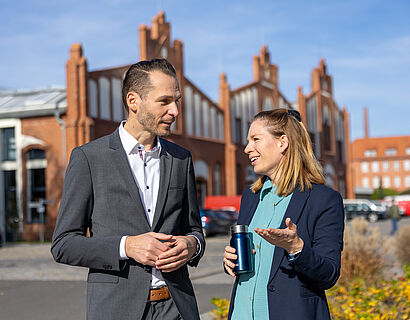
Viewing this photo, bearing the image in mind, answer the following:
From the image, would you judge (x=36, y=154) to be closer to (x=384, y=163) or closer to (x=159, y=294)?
(x=159, y=294)

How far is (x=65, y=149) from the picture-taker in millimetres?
25375

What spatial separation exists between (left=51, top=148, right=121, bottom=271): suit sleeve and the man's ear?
33 centimetres

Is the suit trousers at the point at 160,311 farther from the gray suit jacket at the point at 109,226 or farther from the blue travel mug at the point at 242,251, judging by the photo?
the blue travel mug at the point at 242,251

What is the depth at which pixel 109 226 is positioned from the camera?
2.61 meters

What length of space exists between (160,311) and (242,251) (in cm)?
46

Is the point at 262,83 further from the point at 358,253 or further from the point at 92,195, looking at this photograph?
the point at 92,195

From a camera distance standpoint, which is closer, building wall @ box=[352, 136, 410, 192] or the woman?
the woman

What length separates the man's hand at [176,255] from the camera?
2467 millimetres

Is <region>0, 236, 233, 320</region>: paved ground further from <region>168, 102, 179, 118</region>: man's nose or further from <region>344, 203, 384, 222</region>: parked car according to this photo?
<region>344, 203, 384, 222</region>: parked car

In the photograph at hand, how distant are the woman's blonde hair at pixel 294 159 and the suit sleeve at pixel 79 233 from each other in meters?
0.84

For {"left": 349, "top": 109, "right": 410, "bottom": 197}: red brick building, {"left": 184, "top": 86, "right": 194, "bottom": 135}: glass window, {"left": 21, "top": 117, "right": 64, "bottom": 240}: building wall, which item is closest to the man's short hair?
{"left": 21, "top": 117, "right": 64, "bottom": 240}: building wall

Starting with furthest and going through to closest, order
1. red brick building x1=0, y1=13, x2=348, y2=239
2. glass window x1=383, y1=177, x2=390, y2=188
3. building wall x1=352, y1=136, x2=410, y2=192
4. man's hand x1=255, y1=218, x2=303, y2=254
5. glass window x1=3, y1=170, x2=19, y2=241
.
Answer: glass window x1=383, y1=177, x2=390, y2=188 < building wall x1=352, y1=136, x2=410, y2=192 < glass window x1=3, y1=170, x2=19, y2=241 < red brick building x1=0, y1=13, x2=348, y2=239 < man's hand x1=255, y1=218, x2=303, y2=254

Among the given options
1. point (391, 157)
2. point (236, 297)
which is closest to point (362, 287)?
point (236, 297)

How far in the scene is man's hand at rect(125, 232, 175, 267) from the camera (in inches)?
95.7
